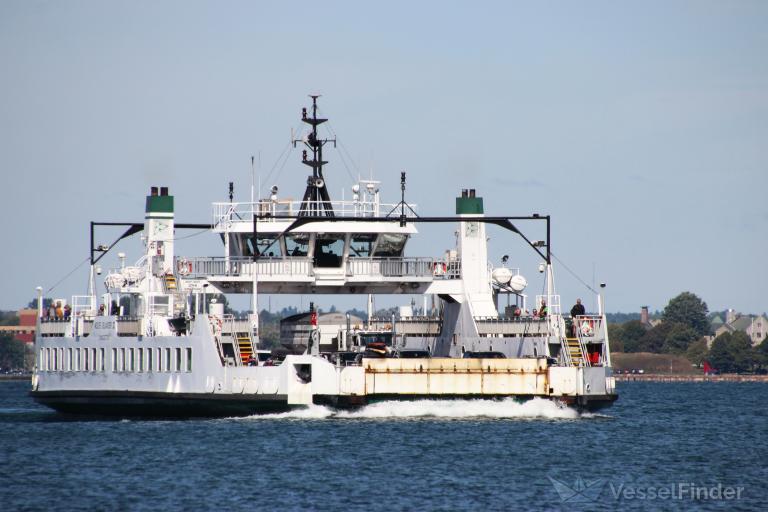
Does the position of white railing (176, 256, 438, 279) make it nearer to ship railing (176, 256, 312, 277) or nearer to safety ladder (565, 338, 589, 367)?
ship railing (176, 256, 312, 277)

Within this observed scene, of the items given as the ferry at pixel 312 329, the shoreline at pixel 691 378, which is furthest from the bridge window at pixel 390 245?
the shoreline at pixel 691 378

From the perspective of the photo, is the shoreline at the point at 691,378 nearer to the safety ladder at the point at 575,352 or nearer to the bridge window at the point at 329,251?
the bridge window at the point at 329,251

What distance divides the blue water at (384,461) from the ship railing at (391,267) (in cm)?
719

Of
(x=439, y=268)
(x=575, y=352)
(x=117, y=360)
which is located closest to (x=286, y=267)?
(x=439, y=268)

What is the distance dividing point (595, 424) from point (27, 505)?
26.7m

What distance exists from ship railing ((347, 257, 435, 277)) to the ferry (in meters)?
0.06

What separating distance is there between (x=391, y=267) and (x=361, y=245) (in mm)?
1508

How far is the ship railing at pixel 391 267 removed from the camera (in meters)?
64.1

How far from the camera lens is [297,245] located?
63594mm

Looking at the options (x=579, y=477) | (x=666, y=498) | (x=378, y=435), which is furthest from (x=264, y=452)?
(x=666, y=498)

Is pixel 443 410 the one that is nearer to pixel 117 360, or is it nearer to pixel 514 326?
pixel 514 326

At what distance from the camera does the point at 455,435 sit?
55.6 meters

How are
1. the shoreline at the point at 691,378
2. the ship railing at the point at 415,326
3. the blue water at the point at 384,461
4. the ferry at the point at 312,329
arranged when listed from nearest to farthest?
1. the blue water at the point at 384,461
2. the ferry at the point at 312,329
3. the ship railing at the point at 415,326
4. the shoreline at the point at 691,378

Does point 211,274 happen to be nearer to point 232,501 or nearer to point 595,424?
point 595,424
